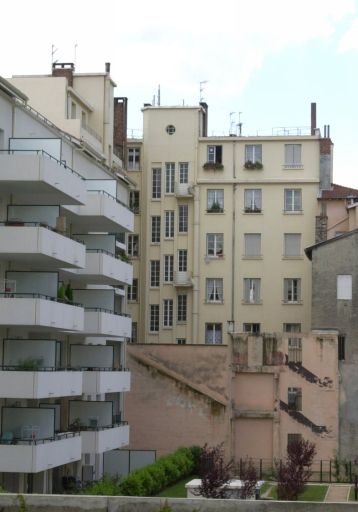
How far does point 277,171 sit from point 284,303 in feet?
31.6

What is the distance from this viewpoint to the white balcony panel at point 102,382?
53656 mm

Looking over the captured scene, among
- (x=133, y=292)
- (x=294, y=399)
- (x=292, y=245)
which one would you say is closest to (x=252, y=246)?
(x=292, y=245)

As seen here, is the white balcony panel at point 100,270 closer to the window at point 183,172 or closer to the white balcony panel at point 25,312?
the white balcony panel at point 25,312

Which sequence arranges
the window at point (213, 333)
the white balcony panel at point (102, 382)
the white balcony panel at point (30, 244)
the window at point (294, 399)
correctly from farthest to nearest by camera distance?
the window at point (213, 333) → the window at point (294, 399) → the white balcony panel at point (102, 382) → the white balcony panel at point (30, 244)

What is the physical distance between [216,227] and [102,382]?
32.8 m

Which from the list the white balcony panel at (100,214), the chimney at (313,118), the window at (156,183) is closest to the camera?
the white balcony panel at (100,214)

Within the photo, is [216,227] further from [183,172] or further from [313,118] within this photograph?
[313,118]

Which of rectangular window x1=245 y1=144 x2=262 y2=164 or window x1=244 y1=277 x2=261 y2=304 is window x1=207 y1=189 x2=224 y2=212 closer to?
rectangular window x1=245 y1=144 x2=262 y2=164

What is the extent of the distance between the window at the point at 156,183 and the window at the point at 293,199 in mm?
9166

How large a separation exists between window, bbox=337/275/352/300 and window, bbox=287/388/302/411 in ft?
22.3

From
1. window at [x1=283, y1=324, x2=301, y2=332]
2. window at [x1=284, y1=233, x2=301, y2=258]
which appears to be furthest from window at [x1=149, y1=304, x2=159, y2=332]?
window at [x1=284, y1=233, x2=301, y2=258]

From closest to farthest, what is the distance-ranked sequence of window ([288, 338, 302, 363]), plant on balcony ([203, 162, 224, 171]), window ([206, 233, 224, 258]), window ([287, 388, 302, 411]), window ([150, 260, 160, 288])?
window ([287, 388, 302, 411]) < window ([288, 338, 302, 363]) < window ([206, 233, 224, 258]) < plant on balcony ([203, 162, 224, 171]) < window ([150, 260, 160, 288])

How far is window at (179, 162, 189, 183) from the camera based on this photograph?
283 feet

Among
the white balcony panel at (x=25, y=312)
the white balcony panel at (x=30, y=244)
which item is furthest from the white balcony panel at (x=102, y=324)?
the white balcony panel at (x=25, y=312)
